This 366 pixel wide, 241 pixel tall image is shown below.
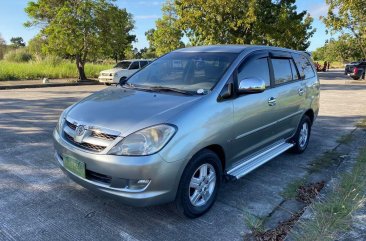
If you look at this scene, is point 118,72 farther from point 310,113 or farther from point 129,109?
point 129,109

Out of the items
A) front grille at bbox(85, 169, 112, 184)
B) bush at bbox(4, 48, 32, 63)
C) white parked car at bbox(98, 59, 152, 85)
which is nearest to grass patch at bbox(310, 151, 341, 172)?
front grille at bbox(85, 169, 112, 184)

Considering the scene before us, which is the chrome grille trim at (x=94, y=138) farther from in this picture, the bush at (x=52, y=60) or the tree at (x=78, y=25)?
the bush at (x=52, y=60)

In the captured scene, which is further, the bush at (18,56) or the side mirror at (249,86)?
the bush at (18,56)

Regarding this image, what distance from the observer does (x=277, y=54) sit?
488cm

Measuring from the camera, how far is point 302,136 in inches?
226

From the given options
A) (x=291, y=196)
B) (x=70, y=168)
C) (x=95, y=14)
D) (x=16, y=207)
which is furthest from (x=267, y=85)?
(x=95, y=14)

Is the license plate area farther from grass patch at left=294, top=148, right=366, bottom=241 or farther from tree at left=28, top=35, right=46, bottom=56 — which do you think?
tree at left=28, top=35, right=46, bottom=56

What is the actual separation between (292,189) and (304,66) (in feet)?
8.24

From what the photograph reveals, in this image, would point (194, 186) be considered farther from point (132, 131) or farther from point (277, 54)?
point (277, 54)

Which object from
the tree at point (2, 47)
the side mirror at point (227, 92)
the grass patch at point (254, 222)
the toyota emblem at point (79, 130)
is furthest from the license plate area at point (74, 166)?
the tree at point (2, 47)

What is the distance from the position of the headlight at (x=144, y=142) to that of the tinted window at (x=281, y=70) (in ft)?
7.77

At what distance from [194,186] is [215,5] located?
71.5 ft

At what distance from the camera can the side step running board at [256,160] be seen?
382 centimetres

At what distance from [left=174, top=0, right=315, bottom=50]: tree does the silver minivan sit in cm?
1945
